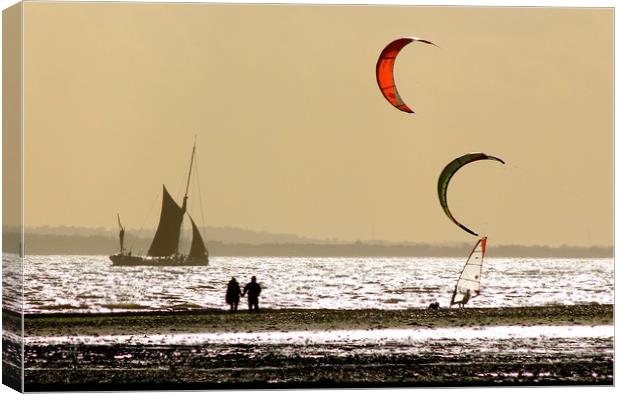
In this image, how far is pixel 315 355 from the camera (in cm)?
1371

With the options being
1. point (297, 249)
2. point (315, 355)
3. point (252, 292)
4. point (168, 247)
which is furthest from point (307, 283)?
point (168, 247)

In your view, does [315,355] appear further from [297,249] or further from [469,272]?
[469,272]

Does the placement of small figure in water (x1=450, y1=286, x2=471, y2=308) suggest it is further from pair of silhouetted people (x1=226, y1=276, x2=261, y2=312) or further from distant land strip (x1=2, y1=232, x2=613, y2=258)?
pair of silhouetted people (x1=226, y1=276, x2=261, y2=312)

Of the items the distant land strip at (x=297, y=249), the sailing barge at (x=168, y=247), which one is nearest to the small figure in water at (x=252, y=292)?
the distant land strip at (x=297, y=249)

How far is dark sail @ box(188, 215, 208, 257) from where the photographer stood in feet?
44.5

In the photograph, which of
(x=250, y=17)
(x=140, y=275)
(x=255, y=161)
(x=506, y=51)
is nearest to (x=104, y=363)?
(x=140, y=275)

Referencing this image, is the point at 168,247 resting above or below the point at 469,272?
above

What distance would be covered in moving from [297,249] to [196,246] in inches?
29.6

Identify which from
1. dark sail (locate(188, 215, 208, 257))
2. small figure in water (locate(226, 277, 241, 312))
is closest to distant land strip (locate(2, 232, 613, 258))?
dark sail (locate(188, 215, 208, 257))

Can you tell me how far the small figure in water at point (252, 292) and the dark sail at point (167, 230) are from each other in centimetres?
61

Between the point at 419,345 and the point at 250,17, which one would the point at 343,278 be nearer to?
the point at 419,345

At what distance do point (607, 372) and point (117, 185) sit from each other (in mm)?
4009

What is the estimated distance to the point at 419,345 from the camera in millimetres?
13859

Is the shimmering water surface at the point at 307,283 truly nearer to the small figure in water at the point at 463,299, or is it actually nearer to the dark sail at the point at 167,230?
the small figure in water at the point at 463,299
